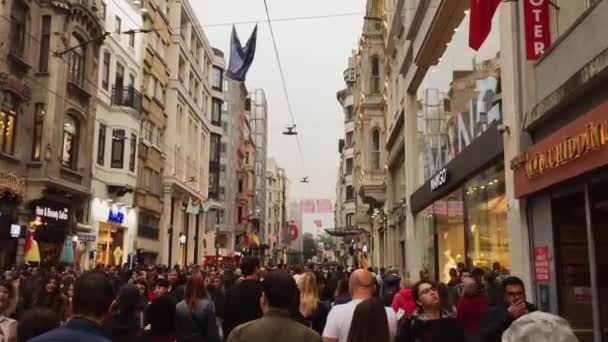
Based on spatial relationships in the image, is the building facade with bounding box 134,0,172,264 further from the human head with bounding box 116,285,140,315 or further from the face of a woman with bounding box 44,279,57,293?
the human head with bounding box 116,285,140,315

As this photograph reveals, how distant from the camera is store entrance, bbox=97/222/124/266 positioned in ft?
105

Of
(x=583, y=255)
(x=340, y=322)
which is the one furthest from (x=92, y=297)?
(x=583, y=255)

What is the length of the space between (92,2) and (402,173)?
16.3 m

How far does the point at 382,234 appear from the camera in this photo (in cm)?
4016

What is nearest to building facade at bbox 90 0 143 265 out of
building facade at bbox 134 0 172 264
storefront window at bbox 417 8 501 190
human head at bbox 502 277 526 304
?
building facade at bbox 134 0 172 264

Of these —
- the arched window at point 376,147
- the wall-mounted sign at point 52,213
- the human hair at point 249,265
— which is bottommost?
the human hair at point 249,265

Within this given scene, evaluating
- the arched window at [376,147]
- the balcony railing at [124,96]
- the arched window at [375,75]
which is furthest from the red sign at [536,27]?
the arched window at [376,147]

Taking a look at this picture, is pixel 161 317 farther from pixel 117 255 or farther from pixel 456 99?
pixel 117 255

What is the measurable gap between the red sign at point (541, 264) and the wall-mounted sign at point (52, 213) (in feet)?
62.6

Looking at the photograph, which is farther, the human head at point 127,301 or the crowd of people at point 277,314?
the human head at point 127,301

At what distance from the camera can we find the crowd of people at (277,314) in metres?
3.30

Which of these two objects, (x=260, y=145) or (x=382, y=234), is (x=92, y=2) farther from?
(x=260, y=145)

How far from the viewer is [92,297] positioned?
3.30 meters

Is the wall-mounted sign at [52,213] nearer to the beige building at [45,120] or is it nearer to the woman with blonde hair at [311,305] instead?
the beige building at [45,120]
